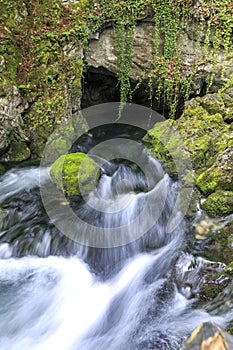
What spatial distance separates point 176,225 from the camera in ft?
17.5

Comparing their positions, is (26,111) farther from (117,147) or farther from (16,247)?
(16,247)

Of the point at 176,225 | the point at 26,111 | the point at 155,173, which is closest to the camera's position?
the point at 176,225

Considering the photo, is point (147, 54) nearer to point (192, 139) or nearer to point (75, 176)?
point (192, 139)

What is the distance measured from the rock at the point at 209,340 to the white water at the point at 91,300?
4.37 ft

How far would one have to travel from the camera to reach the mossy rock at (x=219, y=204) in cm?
506

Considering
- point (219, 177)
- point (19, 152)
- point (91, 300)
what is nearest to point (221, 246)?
point (219, 177)

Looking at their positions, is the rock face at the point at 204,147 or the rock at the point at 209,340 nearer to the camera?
the rock at the point at 209,340

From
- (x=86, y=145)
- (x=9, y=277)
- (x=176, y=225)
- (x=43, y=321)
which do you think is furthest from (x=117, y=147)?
(x=43, y=321)

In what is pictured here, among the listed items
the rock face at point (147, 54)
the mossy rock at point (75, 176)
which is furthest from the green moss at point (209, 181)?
the rock face at point (147, 54)

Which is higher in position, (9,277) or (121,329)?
(121,329)

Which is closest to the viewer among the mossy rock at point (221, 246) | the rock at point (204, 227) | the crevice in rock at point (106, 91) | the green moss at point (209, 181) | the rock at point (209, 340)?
the rock at point (209, 340)

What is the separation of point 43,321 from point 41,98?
618cm

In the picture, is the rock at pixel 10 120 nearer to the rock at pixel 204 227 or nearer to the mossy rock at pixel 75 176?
the mossy rock at pixel 75 176

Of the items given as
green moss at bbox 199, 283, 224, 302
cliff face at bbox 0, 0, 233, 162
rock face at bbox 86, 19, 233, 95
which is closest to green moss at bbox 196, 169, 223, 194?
green moss at bbox 199, 283, 224, 302
